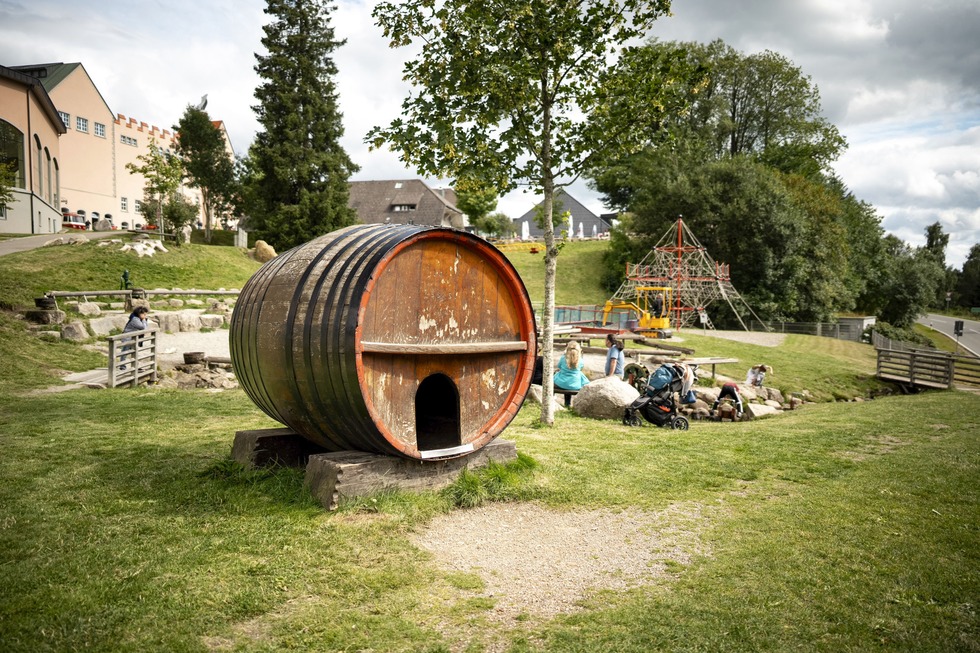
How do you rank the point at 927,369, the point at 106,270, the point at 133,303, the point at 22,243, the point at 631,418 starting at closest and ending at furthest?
the point at 631,418, the point at 927,369, the point at 133,303, the point at 106,270, the point at 22,243

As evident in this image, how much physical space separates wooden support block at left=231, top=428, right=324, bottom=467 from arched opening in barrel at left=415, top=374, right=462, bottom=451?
1083 mm

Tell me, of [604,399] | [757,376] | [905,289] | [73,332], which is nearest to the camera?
[604,399]

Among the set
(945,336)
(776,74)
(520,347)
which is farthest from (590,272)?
(520,347)

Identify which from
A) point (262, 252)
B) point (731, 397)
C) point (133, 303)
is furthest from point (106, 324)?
point (262, 252)

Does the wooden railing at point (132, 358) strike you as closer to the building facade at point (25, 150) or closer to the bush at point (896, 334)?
the building facade at point (25, 150)

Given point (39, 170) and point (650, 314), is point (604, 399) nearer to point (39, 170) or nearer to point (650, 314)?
point (650, 314)

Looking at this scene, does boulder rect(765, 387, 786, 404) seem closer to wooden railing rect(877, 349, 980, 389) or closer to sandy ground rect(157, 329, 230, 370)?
wooden railing rect(877, 349, 980, 389)

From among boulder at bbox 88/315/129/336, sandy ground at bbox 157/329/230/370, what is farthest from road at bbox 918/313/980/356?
boulder at bbox 88/315/129/336

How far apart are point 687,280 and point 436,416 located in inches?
1240

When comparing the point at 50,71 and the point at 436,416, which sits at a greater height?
the point at 50,71

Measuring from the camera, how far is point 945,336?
60469 mm

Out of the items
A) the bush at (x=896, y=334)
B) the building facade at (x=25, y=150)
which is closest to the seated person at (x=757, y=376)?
the bush at (x=896, y=334)

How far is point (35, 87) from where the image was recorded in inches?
1400

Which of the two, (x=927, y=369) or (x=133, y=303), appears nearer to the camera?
(x=927, y=369)
